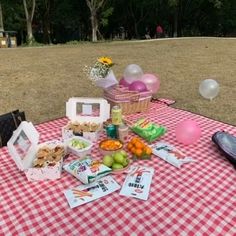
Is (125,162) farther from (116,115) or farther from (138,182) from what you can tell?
(116,115)

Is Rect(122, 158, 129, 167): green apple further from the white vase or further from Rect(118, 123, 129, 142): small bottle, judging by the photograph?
the white vase

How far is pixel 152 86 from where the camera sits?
337cm

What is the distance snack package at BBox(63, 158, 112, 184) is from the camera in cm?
176

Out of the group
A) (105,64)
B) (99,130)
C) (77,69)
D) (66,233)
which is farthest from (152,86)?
(77,69)

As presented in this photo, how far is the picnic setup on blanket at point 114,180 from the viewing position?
4.98 ft

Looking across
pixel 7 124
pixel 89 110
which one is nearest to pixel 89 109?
pixel 89 110

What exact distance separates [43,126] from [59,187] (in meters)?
1.08

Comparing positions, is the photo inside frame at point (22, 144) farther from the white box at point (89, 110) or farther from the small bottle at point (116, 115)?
the small bottle at point (116, 115)

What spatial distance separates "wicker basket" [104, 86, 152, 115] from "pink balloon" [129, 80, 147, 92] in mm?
42

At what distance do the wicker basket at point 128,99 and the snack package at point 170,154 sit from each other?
0.78 m

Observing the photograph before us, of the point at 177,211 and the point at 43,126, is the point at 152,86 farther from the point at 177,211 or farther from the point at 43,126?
the point at 177,211

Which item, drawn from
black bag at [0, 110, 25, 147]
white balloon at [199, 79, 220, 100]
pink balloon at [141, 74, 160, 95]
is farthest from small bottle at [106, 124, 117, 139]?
white balloon at [199, 79, 220, 100]

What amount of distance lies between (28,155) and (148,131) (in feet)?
3.17

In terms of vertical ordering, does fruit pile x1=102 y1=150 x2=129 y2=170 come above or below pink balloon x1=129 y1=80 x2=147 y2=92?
below
